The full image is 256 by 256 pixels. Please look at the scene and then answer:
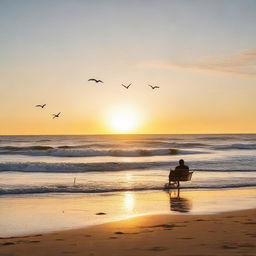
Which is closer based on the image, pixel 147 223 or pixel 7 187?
pixel 147 223

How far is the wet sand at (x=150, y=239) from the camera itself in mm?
7602

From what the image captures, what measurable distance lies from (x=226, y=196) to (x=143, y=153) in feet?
132

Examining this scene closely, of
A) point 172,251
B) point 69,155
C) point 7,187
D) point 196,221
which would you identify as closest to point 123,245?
point 172,251

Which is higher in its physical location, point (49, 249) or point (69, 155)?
point (69, 155)

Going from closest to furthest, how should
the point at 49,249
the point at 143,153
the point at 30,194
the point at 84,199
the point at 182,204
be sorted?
the point at 49,249 < the point at 182,204 < the point at 84,199 < the point at 30,194 < the point at 143,153

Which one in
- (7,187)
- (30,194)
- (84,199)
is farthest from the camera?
(7,187)

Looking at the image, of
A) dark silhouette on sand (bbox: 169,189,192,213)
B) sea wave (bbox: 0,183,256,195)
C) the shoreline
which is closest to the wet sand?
the shoreline

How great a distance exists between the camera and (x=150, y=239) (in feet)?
28.0

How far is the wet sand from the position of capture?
7602 mm

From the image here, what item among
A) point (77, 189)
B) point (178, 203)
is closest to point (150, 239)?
point (178, 203)

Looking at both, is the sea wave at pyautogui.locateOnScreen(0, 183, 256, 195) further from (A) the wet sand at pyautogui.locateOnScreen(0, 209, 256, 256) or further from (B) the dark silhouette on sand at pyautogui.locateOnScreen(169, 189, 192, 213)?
(A) the wet sand at pyautogui.locateOnScreen(0, 209, 256, 256)

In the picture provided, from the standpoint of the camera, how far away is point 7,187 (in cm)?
1786

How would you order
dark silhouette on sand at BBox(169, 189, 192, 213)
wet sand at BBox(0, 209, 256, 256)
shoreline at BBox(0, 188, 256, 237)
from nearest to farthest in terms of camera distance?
wet sand at BBox(0, 209, 256, 256)
shoreline at BBox(0, 188, 256, 237)
dark silhouette on sand at BBox(169, 189, 192, 213)

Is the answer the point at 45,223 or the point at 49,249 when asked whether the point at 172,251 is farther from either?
the point at 45,223
